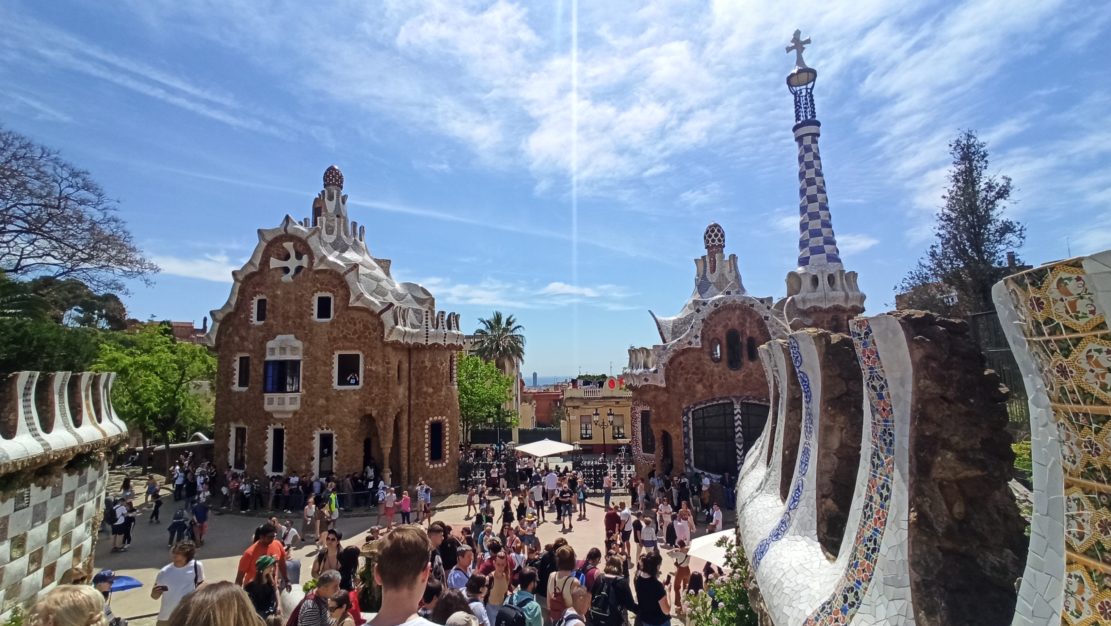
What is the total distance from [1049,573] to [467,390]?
1092 inches

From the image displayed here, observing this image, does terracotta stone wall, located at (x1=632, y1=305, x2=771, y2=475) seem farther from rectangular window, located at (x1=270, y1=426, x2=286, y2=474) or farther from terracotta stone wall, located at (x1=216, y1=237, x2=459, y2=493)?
rectangular window, located at (x1=270, y1=426, x2=286, y2=474)

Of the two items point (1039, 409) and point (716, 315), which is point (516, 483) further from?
point (1039, 409)

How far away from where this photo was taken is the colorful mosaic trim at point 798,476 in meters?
5.36

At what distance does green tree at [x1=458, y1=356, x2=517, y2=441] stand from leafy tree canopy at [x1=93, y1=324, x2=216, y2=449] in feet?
35.7

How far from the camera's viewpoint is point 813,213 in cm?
1698

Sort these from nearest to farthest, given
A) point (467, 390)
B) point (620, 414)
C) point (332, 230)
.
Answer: point (332, 230) → point (467, 390) → point (620, 414)

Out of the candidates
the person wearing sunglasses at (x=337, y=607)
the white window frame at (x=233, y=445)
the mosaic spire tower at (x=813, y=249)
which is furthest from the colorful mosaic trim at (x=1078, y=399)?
the white window frame at (x=233, y=445)

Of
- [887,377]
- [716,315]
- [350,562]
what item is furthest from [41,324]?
[716,315]

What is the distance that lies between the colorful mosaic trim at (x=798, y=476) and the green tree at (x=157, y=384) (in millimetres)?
22079

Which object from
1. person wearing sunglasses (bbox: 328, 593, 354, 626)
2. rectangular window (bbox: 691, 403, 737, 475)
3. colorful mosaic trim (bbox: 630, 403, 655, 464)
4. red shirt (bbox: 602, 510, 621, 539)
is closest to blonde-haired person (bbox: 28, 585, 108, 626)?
person wearing sunglasses (bbox: 328, 593, 354, 626)

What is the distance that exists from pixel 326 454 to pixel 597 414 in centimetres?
1810

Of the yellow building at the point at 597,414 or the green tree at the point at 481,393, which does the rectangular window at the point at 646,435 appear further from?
the yellow building at the point at 597,414

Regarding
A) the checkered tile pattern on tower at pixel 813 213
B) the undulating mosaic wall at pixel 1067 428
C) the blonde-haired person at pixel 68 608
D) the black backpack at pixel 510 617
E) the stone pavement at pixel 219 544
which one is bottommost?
the stone pavement at pixel 219 544

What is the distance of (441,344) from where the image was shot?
2066 cm
